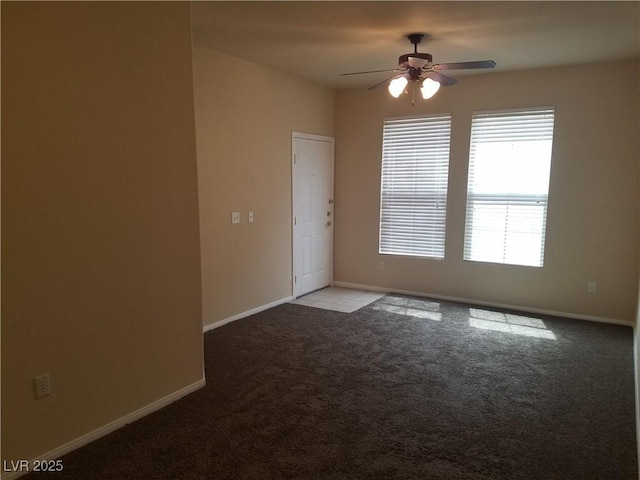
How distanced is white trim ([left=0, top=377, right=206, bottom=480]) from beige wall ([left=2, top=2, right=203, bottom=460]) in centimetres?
3

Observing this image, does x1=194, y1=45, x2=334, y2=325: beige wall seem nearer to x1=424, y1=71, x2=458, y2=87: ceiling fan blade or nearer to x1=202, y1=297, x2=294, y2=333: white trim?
x1=202, y1=297, x2=294, y2=333: white trim

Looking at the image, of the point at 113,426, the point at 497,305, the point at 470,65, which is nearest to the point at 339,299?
the point at 497,305

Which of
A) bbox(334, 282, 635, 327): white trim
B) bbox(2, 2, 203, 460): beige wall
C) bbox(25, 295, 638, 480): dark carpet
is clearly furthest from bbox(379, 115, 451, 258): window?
bbox(2, 2, 203, 460): beige wall

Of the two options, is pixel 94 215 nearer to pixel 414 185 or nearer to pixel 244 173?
pixel 244 173

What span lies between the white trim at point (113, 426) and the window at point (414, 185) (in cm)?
346

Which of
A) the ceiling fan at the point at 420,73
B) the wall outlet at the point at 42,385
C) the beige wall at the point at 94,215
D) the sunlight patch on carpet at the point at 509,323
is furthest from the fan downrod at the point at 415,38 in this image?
the wall outlet at the point at 42,385

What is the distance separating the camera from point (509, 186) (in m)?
4.96

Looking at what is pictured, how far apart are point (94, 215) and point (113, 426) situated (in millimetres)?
1276

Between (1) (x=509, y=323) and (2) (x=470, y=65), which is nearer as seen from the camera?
(2) (x=470, y=65)

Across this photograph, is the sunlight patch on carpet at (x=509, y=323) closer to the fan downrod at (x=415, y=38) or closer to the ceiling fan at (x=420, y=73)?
the ceiling fan at (x=420, y=73)

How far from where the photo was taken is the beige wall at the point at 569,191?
4402 millimetres

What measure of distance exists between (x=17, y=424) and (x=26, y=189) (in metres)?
1.18

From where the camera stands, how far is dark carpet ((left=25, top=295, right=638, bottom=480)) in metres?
2.25

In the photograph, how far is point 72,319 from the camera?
2.31 meters
